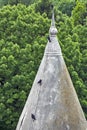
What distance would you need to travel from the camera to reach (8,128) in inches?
1511

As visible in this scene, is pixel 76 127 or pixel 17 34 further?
pixel 17 34

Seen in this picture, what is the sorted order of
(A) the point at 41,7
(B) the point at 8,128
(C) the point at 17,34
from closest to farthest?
(B) the point at 8,128 → (C) the point at 17,34 → (A) the point at 41,7

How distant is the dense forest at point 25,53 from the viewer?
38312 mm

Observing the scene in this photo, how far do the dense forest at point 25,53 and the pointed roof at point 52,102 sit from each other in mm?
20133

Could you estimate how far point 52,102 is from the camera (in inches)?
668

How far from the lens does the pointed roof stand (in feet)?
55.3

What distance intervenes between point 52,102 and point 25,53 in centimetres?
2363

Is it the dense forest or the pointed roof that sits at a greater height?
the pointed roof

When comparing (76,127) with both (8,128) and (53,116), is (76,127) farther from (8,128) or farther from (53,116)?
(8,128)

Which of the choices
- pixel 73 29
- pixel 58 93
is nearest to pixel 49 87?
pixel 58 93

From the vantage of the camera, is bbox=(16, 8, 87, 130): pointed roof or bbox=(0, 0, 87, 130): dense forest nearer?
bbox=(16, 8, 87, 130): pointed roof

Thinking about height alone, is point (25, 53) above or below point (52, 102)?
below

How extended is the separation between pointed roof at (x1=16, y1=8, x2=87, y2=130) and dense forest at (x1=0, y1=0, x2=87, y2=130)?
20133mm

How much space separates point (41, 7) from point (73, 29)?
185 inches
